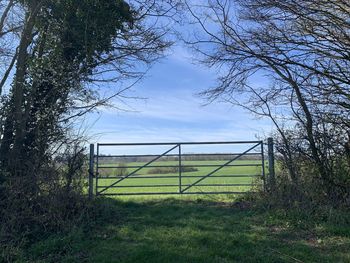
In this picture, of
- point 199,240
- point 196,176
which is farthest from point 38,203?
point 196,176

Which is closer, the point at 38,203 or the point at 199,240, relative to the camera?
the point at 199,240

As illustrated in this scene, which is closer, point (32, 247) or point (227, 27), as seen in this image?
point (32, 247)

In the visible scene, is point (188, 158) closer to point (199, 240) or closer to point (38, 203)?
point (38, 203)

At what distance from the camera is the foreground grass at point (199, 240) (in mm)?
6324

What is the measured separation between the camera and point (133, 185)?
1344 cm

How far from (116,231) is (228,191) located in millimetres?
5483

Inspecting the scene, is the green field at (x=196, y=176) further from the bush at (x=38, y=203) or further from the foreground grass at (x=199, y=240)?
the bush at (x=38, y=203)

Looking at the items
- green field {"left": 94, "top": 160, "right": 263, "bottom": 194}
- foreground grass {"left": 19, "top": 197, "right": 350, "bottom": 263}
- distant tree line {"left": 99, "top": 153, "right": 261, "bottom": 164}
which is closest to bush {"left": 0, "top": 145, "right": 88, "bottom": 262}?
foreground grass {"left": 19, "top": 197, "right": 350, "bottom": 263}

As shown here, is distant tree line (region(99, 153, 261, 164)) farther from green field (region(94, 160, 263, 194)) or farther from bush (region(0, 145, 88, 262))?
bush (region(0, 145, 88, 262))

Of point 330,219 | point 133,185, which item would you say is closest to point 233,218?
point 330,219

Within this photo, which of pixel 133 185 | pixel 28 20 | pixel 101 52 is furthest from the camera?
pixel 133 185

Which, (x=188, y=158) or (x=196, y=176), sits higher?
(x=188, y=158)

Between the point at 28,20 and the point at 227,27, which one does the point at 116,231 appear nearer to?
the point at 28,20

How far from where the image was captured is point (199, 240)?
7.07 m
